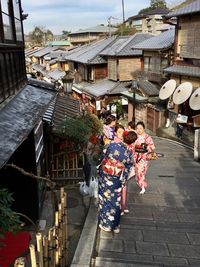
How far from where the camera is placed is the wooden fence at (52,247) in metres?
3.43

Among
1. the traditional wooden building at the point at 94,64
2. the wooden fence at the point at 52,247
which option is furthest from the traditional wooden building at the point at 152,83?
the wooden fence at the point at 52,247

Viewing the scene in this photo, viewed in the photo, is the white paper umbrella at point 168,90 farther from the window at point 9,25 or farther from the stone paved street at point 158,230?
the window at point 9,25

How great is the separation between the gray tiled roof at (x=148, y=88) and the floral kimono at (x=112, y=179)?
65.2 feet

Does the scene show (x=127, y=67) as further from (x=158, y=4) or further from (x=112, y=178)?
(x=158, y=4)

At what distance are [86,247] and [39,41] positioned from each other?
4321 inches

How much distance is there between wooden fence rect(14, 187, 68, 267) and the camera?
3434 millimetres

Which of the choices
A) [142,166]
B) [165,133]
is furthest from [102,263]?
[165,133]

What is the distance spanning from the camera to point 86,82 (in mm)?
35500

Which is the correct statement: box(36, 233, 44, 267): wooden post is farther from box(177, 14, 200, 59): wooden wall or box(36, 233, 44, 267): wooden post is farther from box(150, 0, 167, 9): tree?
box(150, 0, 167, 9): tree

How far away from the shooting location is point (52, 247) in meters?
4.04

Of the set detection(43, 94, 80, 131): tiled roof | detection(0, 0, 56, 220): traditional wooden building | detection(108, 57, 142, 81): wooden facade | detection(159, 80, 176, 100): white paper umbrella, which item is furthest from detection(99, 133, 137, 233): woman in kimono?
detection(108, 57, 142, 81): wooden facade

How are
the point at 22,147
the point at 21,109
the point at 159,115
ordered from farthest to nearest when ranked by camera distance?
the point at 159,115 < the point at 22,147 < the point at 21,109

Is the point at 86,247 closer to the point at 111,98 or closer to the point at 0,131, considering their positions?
the point at 0,131

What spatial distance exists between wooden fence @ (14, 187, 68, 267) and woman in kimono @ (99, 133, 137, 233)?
112 centimetres
